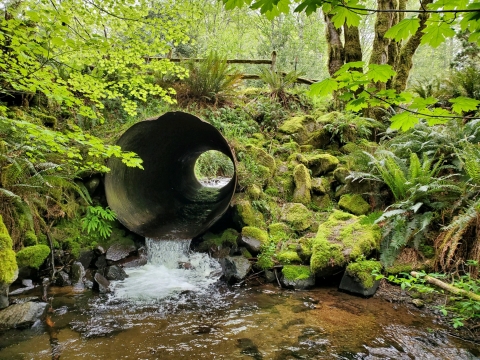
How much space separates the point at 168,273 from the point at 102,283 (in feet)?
4.02

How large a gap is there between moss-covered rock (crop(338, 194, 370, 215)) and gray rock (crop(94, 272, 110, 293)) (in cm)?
452

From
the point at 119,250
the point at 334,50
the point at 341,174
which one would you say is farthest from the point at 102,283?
the point at 334,50

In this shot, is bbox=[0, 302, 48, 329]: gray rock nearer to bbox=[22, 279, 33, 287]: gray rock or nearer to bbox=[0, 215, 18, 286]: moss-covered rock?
bbox=[0, 215, 18, 286]: moss-covered rock

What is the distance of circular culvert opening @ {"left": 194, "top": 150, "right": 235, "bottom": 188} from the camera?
15.1m

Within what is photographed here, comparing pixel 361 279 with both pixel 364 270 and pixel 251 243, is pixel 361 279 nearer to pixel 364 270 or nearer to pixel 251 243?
pixel 364 270

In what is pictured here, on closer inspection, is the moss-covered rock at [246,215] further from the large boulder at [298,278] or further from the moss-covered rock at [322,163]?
the moss-covered rock at [322,163]

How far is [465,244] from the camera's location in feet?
13.0

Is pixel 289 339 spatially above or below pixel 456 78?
below

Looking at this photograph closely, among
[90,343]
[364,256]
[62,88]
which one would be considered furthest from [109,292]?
[364,256]

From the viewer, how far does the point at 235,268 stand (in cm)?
497

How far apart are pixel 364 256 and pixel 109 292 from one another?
12.7ft

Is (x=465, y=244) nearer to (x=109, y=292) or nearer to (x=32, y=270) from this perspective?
(x=109, y=292)

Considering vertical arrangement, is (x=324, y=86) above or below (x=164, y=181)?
above

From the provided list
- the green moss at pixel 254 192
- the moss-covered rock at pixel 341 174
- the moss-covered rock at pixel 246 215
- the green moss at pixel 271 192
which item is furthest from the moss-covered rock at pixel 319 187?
the moss-covered rock at pixel 246 215
